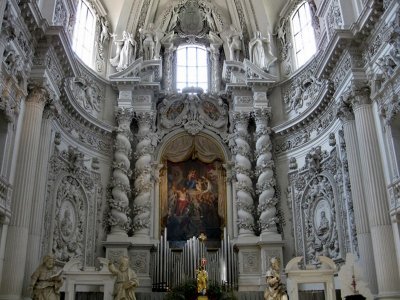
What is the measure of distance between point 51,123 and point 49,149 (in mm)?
860

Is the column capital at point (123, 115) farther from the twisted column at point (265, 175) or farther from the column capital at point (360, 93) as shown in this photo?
the column capital at point (360, 93)

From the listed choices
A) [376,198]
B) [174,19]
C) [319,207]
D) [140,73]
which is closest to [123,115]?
[140,73]

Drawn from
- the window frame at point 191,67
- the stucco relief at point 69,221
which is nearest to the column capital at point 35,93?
the stucco relief at point 69,221

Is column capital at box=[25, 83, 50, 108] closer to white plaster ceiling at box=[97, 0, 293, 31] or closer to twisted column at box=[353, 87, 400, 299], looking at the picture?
white plaster ceiling at box=[97, 0, 293, 31]

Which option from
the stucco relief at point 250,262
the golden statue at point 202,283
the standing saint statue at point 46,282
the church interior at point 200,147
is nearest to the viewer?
the standing saint statue at point 46,282

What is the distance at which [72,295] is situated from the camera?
12914mm

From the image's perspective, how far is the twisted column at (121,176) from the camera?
17.8 m

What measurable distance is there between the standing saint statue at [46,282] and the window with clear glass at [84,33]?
9717 millimetres

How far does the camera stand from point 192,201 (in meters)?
19.6

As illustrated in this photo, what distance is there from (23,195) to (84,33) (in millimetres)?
9195

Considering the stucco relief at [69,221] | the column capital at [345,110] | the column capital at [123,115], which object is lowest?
the stucco relief at [69,221]

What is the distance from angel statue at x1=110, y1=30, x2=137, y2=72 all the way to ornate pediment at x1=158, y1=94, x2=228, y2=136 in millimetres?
2293

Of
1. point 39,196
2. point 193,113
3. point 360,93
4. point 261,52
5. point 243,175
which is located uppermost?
point 261,52

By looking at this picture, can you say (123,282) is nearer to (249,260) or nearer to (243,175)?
(249,260)
